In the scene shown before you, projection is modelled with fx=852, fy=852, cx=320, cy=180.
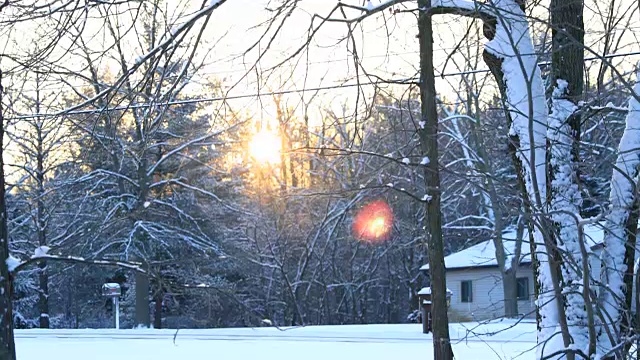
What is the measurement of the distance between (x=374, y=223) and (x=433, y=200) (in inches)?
1015

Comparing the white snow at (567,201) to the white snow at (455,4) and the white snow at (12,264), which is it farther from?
the white snow at (12,264)

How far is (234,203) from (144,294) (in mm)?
4754

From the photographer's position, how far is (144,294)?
3177 cm

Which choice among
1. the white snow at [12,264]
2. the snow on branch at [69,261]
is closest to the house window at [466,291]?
the snow on branch at [69,261]

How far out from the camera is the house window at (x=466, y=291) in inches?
1475

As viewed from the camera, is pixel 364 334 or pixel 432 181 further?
pixel 364 334

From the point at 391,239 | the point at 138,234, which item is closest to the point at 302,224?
the point at 391,239

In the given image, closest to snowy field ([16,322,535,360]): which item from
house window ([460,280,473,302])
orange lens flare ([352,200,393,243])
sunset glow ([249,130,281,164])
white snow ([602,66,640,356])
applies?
sunset glow ([249,130,281,164])

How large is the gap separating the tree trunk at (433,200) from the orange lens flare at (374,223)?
21.5 meters

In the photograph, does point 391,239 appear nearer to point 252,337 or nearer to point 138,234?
point 138,234

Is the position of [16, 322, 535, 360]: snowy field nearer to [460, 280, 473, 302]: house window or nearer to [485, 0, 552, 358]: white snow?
[485, 0, 552, 358]: white snow

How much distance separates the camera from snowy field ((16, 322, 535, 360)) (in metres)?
15.9

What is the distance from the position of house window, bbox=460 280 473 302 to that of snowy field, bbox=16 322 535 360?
12.6 metres

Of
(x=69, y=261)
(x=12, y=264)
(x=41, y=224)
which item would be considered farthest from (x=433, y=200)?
(x=41, y=224)
